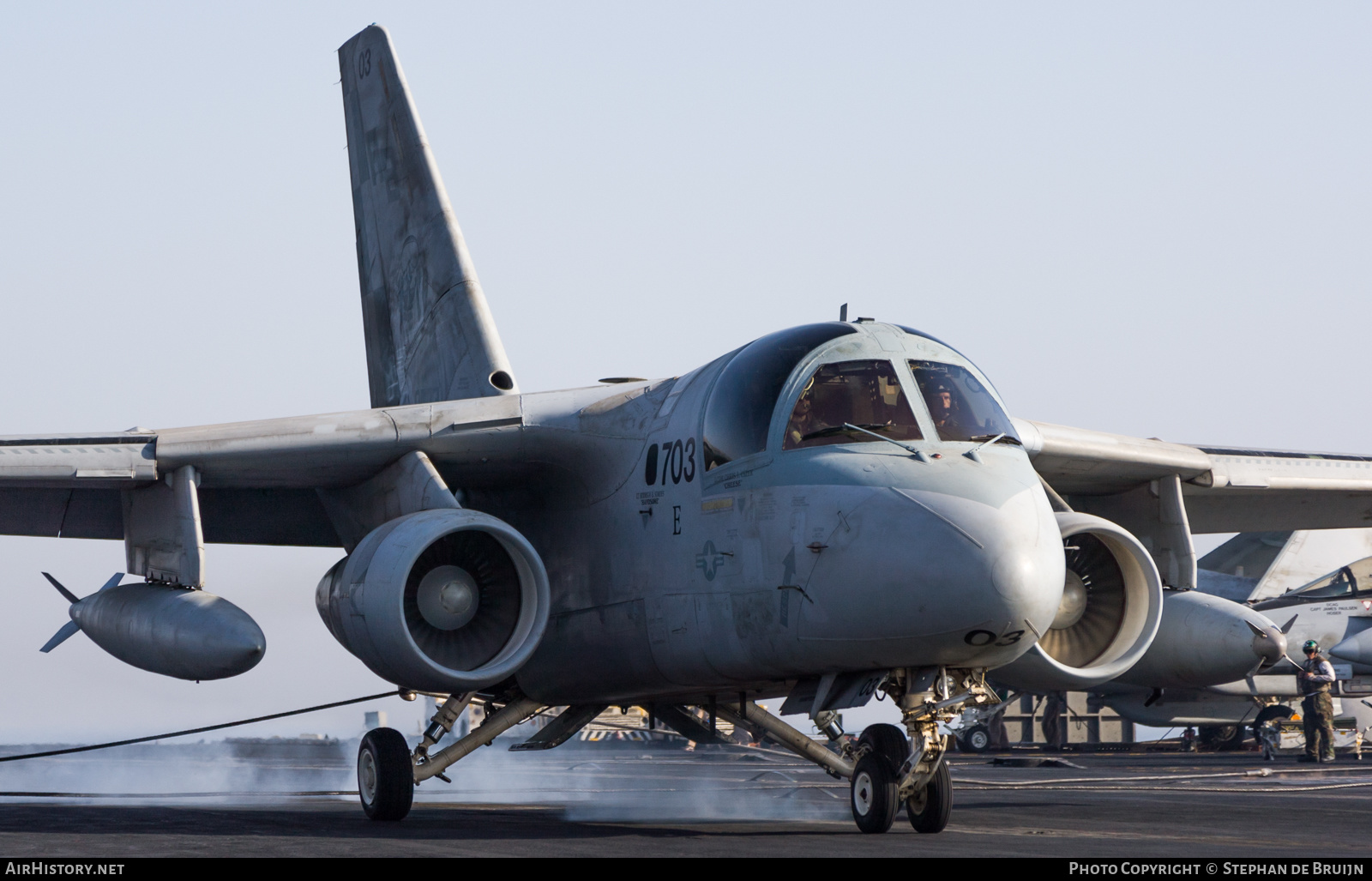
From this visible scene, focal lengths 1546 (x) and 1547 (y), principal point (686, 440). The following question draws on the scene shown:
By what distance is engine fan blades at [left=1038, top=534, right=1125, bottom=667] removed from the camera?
450 inches

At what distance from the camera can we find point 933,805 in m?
10.1

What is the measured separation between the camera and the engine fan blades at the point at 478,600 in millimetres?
11617

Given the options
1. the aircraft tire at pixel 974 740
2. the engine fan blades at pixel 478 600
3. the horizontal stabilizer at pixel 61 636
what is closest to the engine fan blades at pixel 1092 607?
the engine fan blades at pixel 478 600

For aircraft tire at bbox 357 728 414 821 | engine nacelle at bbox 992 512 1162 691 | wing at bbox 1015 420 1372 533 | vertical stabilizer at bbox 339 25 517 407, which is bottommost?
aircraft tire at bbox 357 728 414 821

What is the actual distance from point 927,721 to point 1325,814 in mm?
4327

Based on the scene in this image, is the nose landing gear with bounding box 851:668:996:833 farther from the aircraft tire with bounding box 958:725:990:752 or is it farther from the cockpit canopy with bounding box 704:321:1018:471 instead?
the aircraft tire with bounding box 958:725:990:752

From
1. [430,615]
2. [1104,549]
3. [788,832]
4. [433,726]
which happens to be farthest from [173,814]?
[1104,549]

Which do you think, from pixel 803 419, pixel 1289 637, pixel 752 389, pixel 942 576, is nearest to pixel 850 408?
pixel 803 419

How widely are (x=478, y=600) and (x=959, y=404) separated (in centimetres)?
399

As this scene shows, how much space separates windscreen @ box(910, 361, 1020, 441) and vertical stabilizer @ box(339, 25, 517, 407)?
5.65 m

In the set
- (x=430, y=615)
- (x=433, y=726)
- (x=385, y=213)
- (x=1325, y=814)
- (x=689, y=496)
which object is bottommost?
(x=1325, y=814)

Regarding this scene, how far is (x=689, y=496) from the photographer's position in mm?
10672

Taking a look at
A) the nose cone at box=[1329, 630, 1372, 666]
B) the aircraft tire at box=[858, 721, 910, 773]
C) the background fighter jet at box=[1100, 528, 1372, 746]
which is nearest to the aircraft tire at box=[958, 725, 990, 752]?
the background fighter jet at box=[1100, 528, 1372, 746]
